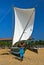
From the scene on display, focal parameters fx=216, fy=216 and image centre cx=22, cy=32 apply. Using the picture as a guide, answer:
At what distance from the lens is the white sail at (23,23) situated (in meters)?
25.0

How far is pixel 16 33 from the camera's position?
82.9ft

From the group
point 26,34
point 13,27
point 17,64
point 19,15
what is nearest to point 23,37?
point 26,34

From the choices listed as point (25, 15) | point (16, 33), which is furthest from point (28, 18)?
point (16, 33)

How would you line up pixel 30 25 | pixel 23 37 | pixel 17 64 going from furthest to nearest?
pixel 30 25
pixel 23 37
pixel 17 64

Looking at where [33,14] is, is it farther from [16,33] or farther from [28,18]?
[16,33]

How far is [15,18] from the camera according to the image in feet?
89.4

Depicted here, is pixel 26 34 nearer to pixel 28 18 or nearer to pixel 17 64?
pixel 28 18

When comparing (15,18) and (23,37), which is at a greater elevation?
(15,18)

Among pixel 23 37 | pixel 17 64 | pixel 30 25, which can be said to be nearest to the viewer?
pixel 17 64

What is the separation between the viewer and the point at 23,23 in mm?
27219

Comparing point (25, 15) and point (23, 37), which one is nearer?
point (23, 37)

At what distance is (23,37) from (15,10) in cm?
480

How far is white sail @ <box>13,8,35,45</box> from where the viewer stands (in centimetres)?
2501

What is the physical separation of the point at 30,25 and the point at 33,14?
6.37 ft
